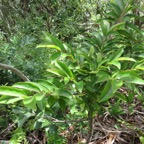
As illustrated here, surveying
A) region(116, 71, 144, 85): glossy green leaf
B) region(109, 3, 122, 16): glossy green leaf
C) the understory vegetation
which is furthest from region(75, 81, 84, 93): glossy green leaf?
region(109, 3, 122, 16): glossy green leaf

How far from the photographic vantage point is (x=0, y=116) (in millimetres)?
1929

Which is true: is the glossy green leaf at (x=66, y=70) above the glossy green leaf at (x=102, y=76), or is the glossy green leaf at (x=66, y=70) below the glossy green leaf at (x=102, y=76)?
above

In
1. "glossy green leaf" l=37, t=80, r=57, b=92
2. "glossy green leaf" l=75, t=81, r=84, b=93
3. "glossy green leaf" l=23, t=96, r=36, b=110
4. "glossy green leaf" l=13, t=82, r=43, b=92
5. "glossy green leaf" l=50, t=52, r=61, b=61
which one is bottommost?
"glossy green leaf" l=75, t=81, r=84, b=93

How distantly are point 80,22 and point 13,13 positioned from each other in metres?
0.88

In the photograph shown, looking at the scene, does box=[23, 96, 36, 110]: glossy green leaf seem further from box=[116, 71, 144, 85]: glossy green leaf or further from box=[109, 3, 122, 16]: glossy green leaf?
box=[109, 3, 122, 16]: glossy green leaf

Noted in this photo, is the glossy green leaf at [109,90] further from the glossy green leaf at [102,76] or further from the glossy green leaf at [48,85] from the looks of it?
the glossy green leaf at [48,85]

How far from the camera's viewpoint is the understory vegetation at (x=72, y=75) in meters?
0.95

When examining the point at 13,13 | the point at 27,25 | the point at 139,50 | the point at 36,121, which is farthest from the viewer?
the point at 13,13

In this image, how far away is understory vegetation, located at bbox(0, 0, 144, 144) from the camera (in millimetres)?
951

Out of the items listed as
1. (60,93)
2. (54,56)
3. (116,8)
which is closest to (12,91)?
(60,93)

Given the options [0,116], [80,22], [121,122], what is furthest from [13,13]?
[121,122]

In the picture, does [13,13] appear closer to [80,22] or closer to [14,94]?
[80,22]

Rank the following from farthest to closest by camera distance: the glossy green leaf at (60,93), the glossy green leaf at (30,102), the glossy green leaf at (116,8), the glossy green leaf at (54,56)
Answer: the glossy green leaf at (116,8), the glossy green leaf at (54,56), the glossy green leaf at (60,93), the glossy green leaf at (30,102)

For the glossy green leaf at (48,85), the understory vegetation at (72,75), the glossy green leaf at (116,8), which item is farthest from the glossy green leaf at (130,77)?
the glossy green leaf at (116,8)
